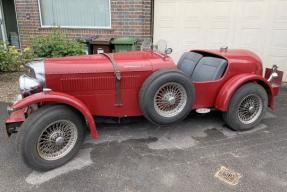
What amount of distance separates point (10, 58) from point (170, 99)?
16.1 ft

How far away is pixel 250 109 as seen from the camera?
3.74 metres

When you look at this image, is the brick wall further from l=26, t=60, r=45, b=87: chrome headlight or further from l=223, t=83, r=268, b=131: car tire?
l=26, t=60, r=45, b=87: chrome headlight

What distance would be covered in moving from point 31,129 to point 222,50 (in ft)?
9.56

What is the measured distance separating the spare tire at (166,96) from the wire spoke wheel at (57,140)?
36.1 inches

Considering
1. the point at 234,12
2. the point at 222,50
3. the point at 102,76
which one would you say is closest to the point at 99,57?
the point at 102,76

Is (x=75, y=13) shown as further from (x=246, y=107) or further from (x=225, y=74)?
(x=246, y=107)

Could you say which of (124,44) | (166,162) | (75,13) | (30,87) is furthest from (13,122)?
(75,13)

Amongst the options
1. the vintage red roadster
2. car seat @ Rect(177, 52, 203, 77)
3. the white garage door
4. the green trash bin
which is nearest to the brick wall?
the white garage door

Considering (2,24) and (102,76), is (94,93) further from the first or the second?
(2,24)

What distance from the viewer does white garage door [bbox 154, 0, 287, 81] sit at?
233 inches

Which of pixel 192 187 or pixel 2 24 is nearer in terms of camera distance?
pixel 192 187

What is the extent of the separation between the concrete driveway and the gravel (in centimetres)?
137

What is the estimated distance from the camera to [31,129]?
8.45 feet

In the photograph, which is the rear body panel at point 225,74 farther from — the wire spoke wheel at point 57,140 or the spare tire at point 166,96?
the wire spoke wheel at point 57,140
